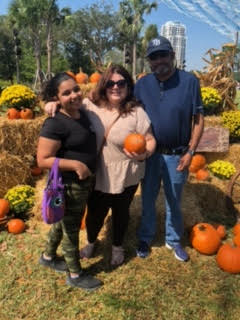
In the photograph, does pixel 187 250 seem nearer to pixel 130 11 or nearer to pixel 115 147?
pixel 115 147

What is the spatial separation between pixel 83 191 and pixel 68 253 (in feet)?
2.34

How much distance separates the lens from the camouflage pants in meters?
2.89

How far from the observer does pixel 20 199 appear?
487cm

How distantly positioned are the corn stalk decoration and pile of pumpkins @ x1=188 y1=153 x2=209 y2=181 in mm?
1533

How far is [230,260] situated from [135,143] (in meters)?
2.05

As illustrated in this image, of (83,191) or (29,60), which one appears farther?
(29,60)

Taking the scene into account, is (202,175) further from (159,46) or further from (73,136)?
(73,136)

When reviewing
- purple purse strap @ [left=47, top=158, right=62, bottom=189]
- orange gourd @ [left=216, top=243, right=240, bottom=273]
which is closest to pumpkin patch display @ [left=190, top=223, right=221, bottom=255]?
orange gourd @ [left=216, top=243, right=240, bottom=273]

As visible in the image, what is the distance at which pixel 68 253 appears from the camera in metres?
3.14

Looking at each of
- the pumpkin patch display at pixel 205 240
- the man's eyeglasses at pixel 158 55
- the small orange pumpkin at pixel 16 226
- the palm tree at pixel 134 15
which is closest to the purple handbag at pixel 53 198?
the man's eyeglasses at pixel 158 55

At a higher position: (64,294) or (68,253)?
(68,253)

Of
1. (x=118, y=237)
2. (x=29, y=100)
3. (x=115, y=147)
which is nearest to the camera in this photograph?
(x=115, y=147)

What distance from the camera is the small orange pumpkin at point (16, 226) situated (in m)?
4.44

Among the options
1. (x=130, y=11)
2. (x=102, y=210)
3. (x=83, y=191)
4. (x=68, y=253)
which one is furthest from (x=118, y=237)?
(x=130, y=11)
